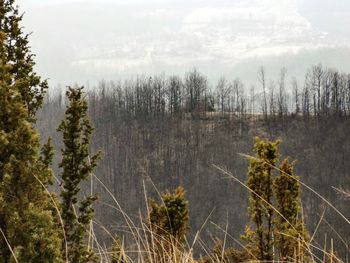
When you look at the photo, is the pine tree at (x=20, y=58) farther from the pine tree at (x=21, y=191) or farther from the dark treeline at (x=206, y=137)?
the dark treeline at (x=206, y=137)

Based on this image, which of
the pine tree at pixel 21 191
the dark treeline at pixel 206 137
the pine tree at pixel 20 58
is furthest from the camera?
the dark treeline at pixel 206 137

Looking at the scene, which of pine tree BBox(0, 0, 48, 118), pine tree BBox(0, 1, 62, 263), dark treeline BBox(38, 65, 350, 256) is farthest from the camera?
dark treeline BBox(38, 65, 350, 256)

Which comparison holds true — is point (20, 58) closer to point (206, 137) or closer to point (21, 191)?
point (21, 191)

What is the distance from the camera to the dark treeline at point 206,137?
104562 mm

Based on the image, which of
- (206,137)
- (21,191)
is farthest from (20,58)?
(206,137)

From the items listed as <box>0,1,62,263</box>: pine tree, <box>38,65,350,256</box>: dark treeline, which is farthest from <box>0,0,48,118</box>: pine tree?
<box>38,65,350,256</box>: dark treeline

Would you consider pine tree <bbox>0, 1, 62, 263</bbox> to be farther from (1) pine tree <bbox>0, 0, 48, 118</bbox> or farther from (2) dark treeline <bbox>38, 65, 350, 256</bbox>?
(2) dark treeline <bbox>38, 65, 350, 256</bbox>

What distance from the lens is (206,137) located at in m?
124

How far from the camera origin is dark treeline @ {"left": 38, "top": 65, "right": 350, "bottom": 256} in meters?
105

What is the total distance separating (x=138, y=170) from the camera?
118312mm

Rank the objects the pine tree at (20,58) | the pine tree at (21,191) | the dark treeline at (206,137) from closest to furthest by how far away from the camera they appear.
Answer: the pine tree at (21,191)
the pine tree at (20,58)
the dark treeline at (206,137)

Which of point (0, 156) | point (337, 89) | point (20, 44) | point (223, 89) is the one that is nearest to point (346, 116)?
point (337, 89)

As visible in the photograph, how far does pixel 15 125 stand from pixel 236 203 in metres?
91.9

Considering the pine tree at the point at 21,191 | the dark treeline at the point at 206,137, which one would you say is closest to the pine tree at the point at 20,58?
the pine tree at the point at 21,191
